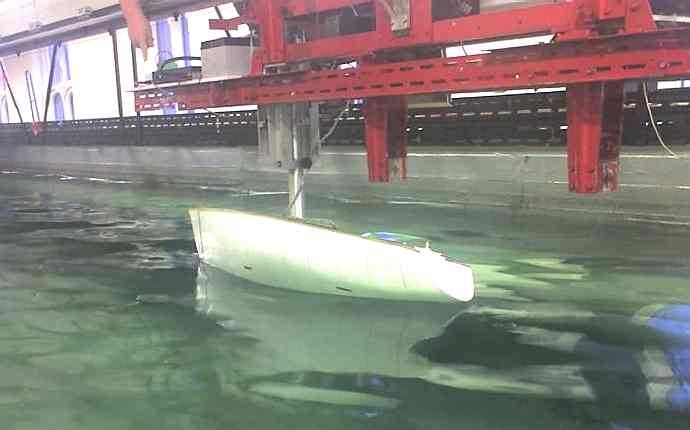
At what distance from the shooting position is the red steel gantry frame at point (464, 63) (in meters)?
2.69

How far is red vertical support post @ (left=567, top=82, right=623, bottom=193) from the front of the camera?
3023 mm

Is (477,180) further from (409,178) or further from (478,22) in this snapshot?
(478,22)

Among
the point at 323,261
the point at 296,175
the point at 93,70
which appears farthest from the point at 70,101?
the point at 323,261

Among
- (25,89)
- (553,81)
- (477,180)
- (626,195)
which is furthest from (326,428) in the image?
(25,89)

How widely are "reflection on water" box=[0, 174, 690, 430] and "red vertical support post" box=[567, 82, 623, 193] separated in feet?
2.01

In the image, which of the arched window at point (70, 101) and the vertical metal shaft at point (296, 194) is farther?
the arched window at point (70, 101)

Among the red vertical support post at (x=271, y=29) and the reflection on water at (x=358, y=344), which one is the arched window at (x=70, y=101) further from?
the red vertical support post at (x=271, y=29)

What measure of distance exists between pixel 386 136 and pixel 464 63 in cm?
92

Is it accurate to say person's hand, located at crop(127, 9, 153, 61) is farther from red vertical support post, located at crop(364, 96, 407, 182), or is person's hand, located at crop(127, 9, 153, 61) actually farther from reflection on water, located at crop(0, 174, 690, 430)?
red vertical support post, located at crop(364, 96, 407, 182)

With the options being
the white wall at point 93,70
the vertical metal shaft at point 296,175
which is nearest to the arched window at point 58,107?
the white wall at point 93,70

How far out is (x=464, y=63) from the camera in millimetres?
3148

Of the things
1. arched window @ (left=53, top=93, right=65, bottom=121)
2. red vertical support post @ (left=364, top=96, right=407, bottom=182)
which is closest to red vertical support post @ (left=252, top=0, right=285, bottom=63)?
red vertical support post @ (left=364, top=96, right=407, bottom=182)

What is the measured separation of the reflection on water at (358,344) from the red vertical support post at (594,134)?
613mm

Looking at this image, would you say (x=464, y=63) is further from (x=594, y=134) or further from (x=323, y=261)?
(x=323, y=261)
